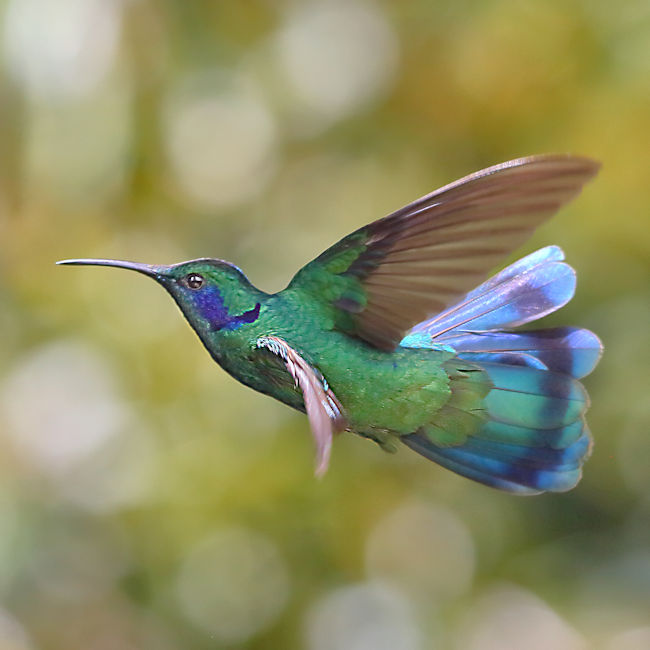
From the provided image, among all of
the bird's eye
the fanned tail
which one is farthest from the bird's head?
the fanned tail

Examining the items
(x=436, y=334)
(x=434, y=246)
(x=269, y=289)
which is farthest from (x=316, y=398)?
(x=269, y=289)

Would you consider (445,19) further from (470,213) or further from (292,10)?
(470,213)

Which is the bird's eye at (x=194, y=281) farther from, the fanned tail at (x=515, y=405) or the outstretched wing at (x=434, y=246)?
the fanned tail at (x=515, y=405)

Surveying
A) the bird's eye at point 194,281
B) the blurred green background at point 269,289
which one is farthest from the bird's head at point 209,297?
A: the blurred green background at point 269,289

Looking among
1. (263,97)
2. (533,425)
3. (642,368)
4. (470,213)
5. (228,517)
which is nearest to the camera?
(470,213)

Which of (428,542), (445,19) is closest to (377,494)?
(428,542)

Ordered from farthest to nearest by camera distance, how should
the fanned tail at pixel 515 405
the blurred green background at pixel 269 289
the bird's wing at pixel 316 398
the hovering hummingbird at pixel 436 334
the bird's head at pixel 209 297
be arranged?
the blurred green background at pixel 269 289, the fanned tail at pixel 515 405, the bird's head at pixel 209 297, the hovering hummingbird at pixel 436 334, the bird's wing at pixel 316 398

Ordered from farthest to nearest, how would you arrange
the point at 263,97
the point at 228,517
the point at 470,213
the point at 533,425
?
the point at 263,97
the point at 228,517
the point at 533,425
the point at 470,213
